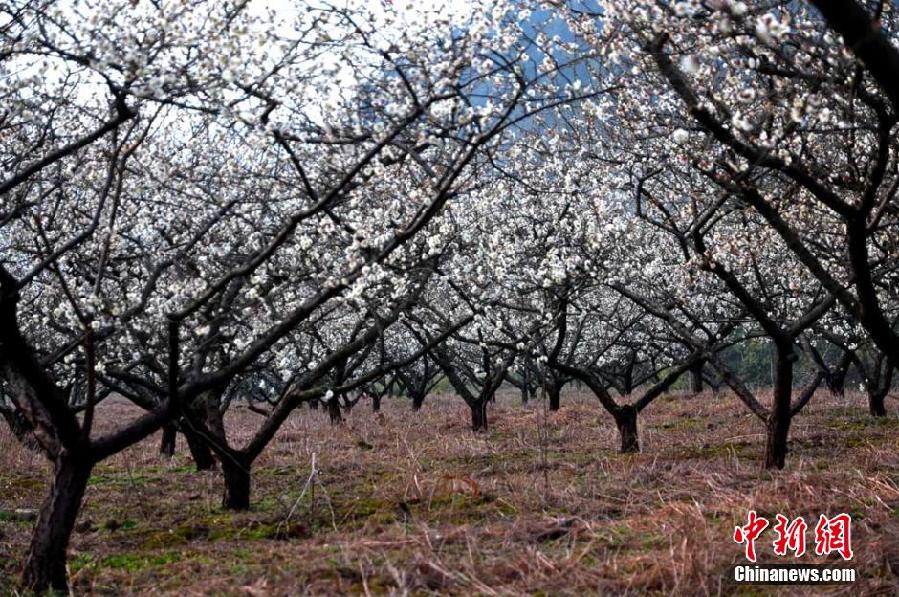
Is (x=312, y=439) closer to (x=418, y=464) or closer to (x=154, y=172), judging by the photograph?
(x=418, y=464)

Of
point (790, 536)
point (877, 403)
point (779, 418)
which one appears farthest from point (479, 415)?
point (790, 536)

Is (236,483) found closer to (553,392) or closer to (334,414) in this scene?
(334,414)

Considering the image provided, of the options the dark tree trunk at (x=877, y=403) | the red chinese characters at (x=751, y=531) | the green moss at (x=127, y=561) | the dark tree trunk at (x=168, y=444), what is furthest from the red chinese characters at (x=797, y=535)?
the dark tree trunk at (x=168, y=444)

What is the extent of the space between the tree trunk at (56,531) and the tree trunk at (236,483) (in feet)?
8.85

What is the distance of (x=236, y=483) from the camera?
9180mm

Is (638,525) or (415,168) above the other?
(415,168)

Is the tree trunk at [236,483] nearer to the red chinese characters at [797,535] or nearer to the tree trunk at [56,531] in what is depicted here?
the tree trunk at [56,531]

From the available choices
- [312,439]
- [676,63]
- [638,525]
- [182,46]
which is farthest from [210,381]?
[312,439]

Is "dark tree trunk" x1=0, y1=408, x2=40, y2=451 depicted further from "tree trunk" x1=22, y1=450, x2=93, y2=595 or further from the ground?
"tree trunk" x1=22, y1=450, x2=93, y2=595

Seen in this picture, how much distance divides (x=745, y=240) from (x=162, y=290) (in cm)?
692

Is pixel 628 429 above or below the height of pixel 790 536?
above

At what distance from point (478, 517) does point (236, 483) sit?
265 centimetres

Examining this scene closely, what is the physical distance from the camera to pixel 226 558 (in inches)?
274

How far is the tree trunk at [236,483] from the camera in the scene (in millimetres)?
9117
